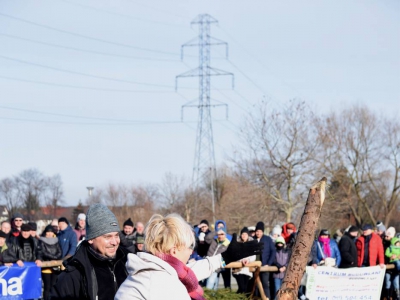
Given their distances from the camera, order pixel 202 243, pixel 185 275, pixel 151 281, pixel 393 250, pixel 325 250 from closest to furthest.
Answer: pixel 151 281 → pixel 185 275 → pixel 202 243 → pixel 325 250 → pixel 393 250

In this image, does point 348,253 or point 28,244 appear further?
point 348,253

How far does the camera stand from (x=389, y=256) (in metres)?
17.7

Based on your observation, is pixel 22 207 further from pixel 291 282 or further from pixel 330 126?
pixel 291 282

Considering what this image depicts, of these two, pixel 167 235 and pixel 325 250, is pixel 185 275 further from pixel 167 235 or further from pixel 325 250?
pixel 325 250

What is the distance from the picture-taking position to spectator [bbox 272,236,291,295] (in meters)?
15.6

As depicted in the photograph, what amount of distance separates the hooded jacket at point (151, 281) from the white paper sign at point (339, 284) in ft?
37.3

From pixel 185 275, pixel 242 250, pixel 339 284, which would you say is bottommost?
pixel 339 284

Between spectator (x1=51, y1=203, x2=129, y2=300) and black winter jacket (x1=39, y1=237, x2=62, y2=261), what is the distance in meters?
9.73

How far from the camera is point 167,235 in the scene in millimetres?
3961

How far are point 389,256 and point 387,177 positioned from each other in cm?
3732

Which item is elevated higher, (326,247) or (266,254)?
(326,247)

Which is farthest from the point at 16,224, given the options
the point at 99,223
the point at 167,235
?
the point at 167,235

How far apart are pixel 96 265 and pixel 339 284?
35.1 ft

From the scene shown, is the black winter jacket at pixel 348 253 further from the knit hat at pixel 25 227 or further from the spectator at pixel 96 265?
the spectator at pixel 96 265
